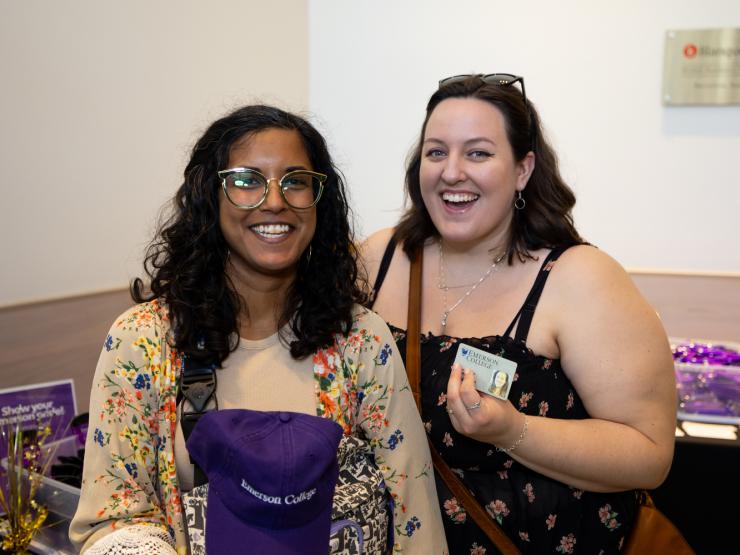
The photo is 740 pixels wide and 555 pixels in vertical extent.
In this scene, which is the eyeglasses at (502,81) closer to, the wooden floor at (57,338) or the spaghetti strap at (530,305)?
the spaghetti strap at (530,305)

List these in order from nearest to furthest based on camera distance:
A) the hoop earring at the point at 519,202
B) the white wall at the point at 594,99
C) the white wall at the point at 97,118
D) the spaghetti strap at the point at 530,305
Answer: the spaghetti strap at the point at 530,305
the hoop earring at the point at 519,202
the white wall at the point at 97,118
the white wall at the point at 594,99

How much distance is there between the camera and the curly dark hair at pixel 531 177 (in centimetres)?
204

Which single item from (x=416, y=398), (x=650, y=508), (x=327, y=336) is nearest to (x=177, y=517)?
(x=327, y=336)

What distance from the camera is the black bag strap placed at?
4.85 ft

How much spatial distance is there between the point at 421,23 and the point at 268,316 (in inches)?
123

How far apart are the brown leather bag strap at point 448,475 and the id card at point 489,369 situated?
0.33 meters

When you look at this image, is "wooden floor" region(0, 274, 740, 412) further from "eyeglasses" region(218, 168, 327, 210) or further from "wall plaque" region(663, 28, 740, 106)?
"eyeglasses" region(218, 168, 327, 210)

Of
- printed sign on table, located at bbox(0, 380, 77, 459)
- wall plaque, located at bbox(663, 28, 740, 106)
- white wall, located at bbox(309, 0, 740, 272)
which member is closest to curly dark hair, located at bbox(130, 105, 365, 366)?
printed sign on table, located at bbox(0, 380, 77, 459)

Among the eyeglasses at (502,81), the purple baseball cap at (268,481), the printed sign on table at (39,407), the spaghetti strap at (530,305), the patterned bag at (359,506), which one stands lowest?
the printed sign on table at (39,407)

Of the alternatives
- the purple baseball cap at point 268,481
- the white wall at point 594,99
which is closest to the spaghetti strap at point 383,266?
the purple baseball cap at point 268,481

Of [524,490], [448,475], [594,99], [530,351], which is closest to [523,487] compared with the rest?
[524,490]

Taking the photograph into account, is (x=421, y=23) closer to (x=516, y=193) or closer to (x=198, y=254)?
(x=516, y=193)

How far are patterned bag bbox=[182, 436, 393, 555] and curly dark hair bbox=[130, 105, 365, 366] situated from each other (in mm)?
284

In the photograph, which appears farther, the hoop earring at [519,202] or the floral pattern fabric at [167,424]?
the hoop earring at [519,202]
